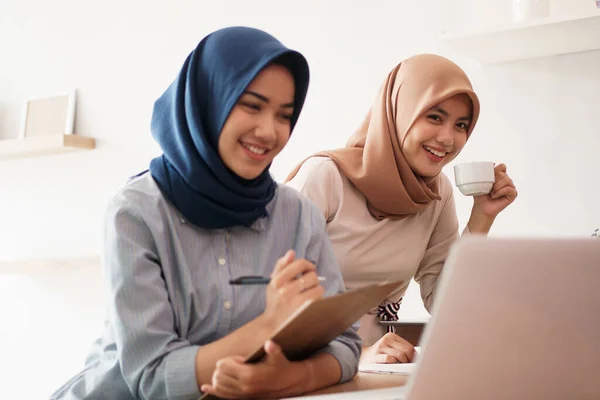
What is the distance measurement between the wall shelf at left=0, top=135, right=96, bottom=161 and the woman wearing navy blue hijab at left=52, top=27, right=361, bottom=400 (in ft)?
6.70

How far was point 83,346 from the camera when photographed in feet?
11.1

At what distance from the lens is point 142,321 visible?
3.48 feet

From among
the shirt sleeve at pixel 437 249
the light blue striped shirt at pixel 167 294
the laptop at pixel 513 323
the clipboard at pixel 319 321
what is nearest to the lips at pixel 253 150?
the light blue striped shirt at pixel 167 294

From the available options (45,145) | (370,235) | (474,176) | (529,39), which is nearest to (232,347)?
(370,235)

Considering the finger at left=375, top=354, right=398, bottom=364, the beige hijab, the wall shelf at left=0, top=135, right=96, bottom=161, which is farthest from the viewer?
the wall shelf at left=0, top=135, right=96, bottom=161

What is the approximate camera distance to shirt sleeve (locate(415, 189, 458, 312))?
2014mm

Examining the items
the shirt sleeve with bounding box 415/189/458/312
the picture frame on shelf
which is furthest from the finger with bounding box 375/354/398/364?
the picture frame on shelf

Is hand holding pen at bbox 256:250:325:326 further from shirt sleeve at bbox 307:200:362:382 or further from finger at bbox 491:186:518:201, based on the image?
finger at bbox 491:186:518:201

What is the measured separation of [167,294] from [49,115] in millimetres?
2592

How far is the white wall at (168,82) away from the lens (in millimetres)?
2412

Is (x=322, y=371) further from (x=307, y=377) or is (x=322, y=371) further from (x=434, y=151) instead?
(x=434, y=151)

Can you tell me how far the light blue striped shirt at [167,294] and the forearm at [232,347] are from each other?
15 millimetres

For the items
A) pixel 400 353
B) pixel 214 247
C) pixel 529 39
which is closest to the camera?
pixel 214 247

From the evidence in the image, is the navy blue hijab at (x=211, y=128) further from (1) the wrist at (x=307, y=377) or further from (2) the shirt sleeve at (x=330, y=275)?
(1) the wrist at (x=307, y=377)
